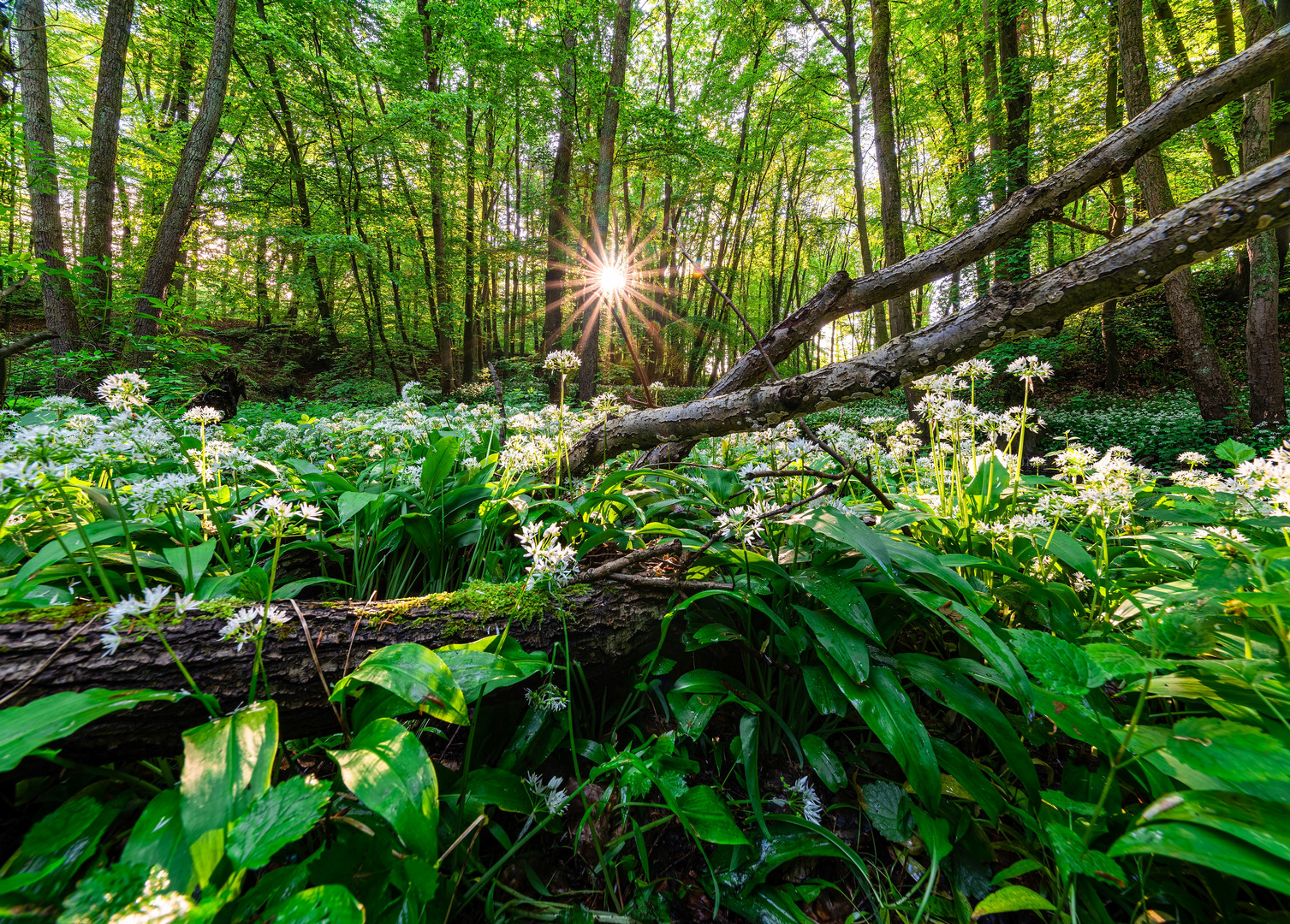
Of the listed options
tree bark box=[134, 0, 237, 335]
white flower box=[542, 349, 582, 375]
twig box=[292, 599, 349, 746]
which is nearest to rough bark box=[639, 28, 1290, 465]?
white flower box=[542, 349, 582, 375]

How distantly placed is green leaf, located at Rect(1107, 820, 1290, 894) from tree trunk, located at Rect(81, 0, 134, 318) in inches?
320

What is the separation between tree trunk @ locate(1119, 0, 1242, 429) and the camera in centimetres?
585

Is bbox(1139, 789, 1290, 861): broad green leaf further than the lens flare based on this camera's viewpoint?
No

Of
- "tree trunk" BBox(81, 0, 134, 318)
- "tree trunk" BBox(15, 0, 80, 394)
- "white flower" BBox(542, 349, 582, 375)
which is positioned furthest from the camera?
"tree trunk" BBox(81, 0, 134, 318)

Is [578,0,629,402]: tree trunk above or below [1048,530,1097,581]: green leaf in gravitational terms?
above

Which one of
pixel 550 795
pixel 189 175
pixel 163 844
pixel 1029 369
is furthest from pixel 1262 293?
pixel 189 175

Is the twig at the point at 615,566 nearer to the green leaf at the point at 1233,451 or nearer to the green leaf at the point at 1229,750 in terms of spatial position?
the green leaf at the point at 1229,750

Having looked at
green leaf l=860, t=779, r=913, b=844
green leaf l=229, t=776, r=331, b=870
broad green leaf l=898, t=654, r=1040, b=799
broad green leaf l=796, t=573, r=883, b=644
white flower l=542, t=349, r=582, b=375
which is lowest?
green leaf l=860, t=779, r=913, b=844

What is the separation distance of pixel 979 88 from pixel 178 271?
55.3 feet

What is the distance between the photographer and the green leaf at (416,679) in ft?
2.94

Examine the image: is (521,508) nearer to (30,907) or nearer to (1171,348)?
(30,907)

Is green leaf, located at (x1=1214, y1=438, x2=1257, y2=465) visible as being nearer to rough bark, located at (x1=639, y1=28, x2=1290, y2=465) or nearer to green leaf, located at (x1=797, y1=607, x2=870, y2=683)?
rough bark, located at (x1=639, y1=28, x2=1290, y2=465)

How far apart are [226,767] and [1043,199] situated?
3.31 metres

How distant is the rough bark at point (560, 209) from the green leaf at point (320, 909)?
9.09m
